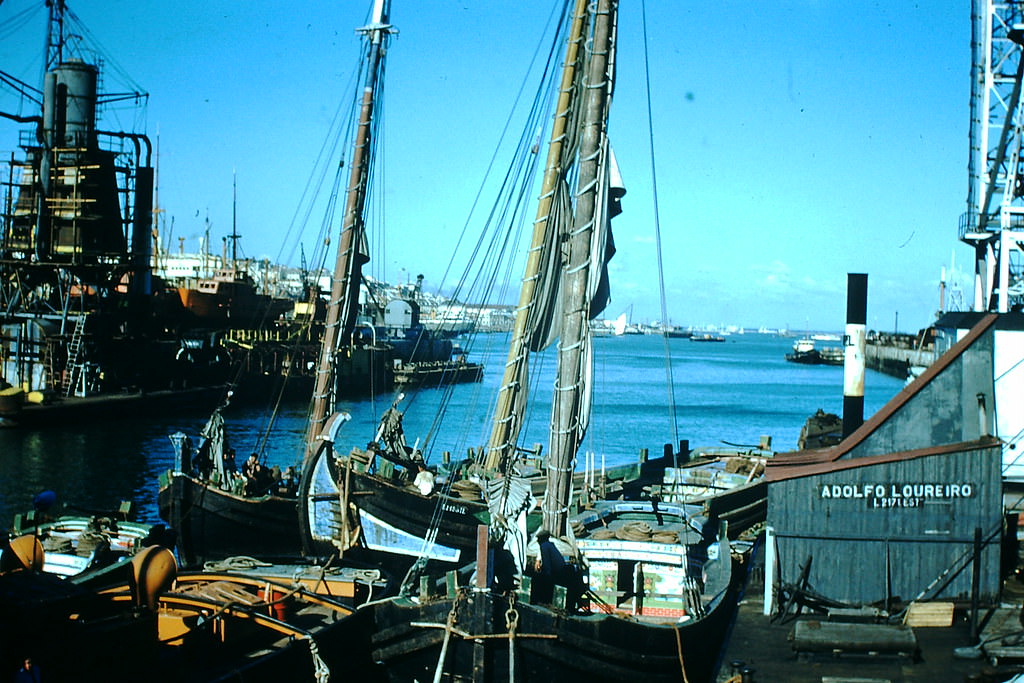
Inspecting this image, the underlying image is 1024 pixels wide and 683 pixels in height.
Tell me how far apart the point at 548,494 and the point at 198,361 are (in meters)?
65.6

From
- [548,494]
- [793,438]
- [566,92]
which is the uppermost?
[566,92]

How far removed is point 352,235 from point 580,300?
13614 millimetres

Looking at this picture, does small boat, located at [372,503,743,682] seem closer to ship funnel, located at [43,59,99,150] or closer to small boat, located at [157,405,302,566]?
small boat, located at [157,405,302,566]

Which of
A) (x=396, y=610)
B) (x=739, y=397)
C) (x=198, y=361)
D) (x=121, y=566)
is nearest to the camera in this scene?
(x=396, y=610)

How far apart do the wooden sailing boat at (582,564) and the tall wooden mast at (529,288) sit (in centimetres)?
7

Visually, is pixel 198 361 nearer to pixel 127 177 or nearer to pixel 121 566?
pixel 127 177

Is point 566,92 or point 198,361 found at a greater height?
point 566,92

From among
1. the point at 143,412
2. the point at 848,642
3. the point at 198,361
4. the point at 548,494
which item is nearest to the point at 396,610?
the point at 548,494

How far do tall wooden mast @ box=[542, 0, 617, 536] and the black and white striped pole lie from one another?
32.9ft

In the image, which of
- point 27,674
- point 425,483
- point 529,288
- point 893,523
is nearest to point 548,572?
point 893,523

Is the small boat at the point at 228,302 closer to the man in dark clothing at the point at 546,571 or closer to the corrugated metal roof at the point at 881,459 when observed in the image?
the man in dark clothing at the point at 546,571

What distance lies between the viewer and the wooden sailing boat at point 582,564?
14.7 m

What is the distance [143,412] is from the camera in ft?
214

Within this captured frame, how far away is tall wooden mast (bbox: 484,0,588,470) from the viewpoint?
82.2ft
